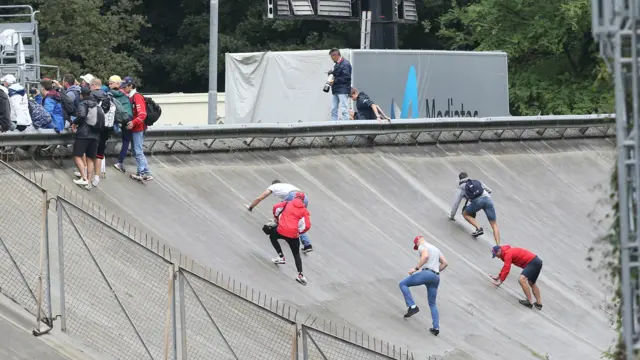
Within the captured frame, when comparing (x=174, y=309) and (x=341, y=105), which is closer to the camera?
(x=174, y=309)

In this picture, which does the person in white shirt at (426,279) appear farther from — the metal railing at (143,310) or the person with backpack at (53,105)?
the person with backpack at (53,105)

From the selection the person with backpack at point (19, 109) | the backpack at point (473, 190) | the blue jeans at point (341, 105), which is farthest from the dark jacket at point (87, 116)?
the backpack at point (473, 190)

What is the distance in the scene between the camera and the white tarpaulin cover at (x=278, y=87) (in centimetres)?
2789

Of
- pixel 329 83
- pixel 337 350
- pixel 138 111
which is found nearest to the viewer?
pixel 337 350

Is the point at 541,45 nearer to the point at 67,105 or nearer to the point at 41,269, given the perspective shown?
the point at 67,105

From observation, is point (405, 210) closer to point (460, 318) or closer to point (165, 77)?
point (460, 318)

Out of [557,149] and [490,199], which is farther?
[557,149]

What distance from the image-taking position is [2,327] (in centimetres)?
1554

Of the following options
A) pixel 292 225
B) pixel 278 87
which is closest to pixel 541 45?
pixel 278 87

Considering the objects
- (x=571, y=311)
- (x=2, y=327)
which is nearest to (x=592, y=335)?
(x=571, y=311)

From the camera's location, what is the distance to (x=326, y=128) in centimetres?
2600

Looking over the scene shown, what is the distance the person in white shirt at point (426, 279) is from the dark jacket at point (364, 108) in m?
6.50

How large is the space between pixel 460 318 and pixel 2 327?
325 inches

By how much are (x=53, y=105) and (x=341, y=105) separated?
22.2ft
